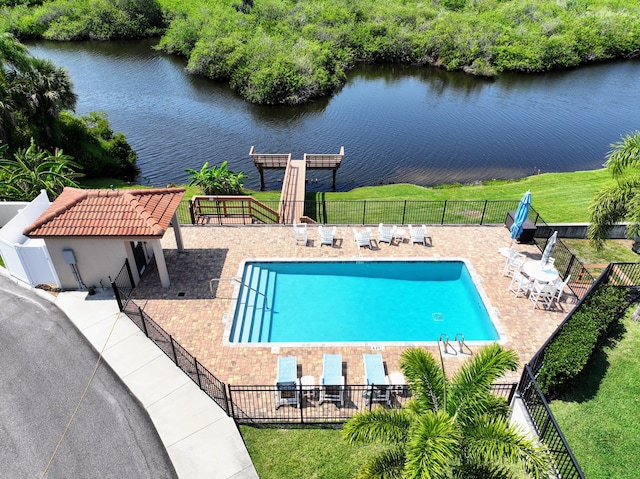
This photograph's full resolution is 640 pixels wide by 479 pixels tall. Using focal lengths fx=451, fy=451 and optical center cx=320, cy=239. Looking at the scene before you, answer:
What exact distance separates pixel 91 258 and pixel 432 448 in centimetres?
1446

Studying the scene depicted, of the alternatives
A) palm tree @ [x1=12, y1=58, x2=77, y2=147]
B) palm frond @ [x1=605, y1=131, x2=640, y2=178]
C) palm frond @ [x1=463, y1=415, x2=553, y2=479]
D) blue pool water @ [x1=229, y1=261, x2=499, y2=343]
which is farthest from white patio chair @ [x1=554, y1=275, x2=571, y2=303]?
palm tree @ [x1=12, y1=58, x2=77, y2=147]

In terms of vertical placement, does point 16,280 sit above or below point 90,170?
above

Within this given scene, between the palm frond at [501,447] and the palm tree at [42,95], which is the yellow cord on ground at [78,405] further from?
the palm tree at [42,95]

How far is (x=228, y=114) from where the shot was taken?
46.6 meters

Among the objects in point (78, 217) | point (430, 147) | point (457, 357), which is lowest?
point (430, 147)

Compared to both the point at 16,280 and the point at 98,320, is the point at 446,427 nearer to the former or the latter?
the point at 98,320

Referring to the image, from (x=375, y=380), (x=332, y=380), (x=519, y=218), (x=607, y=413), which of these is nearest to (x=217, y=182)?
(x=519, y=218)

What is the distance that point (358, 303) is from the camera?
18.2 metres

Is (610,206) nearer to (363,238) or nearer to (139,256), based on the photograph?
(363,238)

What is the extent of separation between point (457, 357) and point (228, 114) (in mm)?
38546

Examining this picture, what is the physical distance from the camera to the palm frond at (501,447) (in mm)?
7547

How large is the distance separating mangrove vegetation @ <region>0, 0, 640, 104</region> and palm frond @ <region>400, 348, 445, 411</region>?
44.4 meters

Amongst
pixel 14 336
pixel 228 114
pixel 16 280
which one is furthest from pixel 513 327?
pixel 228 114

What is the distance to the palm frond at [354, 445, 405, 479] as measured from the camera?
320 inches
